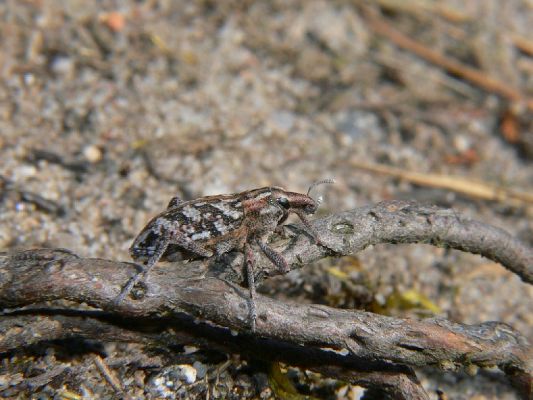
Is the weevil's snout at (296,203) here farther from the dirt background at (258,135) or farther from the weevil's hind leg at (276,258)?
the weevil's hind leg at (276,258)

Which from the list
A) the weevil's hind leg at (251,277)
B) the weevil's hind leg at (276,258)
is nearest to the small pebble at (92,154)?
the weevil's hind leg at (251,277)

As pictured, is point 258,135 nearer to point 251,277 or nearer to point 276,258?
point 276,258

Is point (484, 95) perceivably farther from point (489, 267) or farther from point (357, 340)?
point (357, 340)

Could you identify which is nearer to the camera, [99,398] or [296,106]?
[99,398]

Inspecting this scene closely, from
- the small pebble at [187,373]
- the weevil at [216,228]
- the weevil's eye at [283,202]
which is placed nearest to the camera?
the small pebble at [187,373]

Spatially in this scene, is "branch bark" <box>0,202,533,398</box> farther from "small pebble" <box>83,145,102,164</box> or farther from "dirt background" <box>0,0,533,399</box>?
"small pebble" <box>83,145,102,164</box>

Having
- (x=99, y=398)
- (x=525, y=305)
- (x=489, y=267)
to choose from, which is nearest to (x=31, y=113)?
(x=99, y=398)
